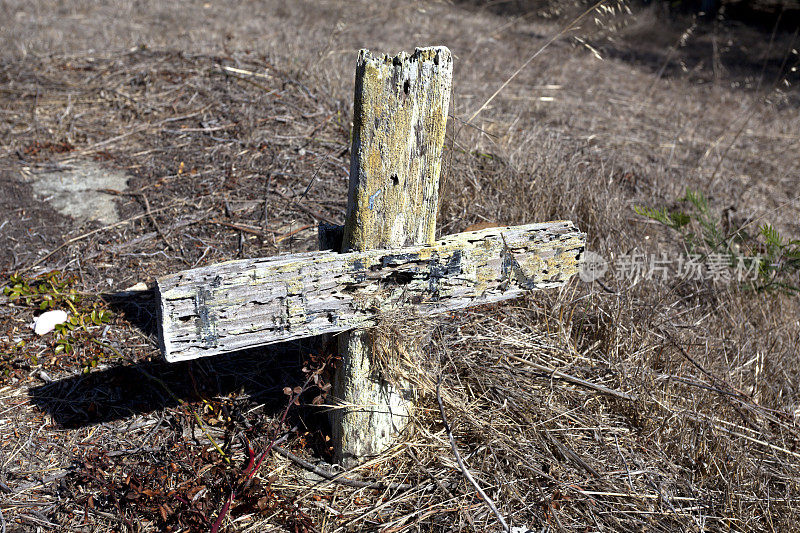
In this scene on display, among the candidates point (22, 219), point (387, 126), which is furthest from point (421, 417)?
point (22, 219)

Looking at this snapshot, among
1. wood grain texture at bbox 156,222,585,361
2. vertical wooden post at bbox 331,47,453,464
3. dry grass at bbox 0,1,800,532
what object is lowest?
dry grass at bbox 0,1,800,532

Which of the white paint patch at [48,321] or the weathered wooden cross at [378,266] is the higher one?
the weathered wooden cross at [378,266]

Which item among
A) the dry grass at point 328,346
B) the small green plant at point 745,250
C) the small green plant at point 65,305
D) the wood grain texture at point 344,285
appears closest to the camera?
the wood grain texture at point 344,285

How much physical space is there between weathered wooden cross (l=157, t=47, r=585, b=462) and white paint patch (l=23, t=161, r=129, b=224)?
6.32 feet

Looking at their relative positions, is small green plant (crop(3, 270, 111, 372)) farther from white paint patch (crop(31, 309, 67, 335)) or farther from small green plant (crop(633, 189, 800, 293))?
small green plant (crop(633, 189, 800, 293))

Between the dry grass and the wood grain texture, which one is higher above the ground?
the wood grain texture

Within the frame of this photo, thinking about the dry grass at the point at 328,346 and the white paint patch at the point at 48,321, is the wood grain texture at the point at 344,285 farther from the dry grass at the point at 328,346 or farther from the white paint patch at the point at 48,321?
the white paint patch at the point at 48,321

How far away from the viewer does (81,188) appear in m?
3.35

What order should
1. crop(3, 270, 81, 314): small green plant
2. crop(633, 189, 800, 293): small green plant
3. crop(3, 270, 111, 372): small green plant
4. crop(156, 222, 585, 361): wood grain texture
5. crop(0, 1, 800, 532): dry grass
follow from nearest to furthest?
crop(156, 222, 585, 361): wood grain texture
crop(0, 1, 800, 532): dry grass
crop(3, 270, 111, 372): small green plant
crop(3, 270, 81, 314): small green plant
crop(633, 189, 800, 293): small green plant

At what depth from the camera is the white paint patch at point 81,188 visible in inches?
125

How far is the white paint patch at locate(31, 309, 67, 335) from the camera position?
2453 mm

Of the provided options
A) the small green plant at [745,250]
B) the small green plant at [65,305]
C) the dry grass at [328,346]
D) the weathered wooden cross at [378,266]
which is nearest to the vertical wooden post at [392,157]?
the weathered wooden cross at [378,266]

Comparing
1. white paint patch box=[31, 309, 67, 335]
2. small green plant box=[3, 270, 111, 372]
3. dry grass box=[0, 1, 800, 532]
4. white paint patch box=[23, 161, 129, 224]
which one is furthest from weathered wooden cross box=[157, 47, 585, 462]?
white paint patch box=[23, 161, 129, 224]

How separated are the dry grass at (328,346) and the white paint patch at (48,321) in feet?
0.21
